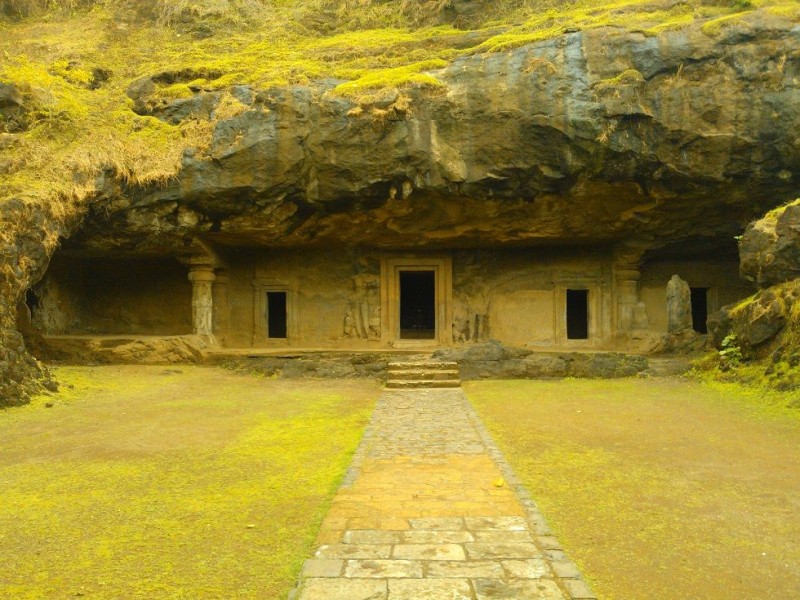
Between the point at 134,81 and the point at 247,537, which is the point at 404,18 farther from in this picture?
the point at 247,537

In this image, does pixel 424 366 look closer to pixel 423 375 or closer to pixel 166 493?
pixel 423 375

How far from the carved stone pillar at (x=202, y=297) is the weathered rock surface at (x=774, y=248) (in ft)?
40.2

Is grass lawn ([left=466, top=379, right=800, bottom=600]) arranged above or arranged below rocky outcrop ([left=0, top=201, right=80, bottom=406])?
below

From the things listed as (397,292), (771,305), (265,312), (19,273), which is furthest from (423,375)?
(19,273)

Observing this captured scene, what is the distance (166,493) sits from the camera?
4707 millimetres

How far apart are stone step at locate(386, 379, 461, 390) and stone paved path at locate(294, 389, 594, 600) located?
5.30m

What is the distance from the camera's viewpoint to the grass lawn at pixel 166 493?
3.31 metres

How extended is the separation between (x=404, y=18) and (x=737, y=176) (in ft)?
32.9

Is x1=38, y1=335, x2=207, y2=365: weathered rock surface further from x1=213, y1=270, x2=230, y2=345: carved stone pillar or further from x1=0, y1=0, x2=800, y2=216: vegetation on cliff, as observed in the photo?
x1=0, y1=0, x2=800, y2=216: vegetation on cliff

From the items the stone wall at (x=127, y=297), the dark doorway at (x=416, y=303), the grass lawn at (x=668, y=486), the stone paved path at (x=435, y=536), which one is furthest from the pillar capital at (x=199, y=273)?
the stone paved path at (x=435, y=536)

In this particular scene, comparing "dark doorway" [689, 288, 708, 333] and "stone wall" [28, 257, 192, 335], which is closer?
"stone wall" [28, 257, 192, 335]

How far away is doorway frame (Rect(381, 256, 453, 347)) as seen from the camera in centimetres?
1670

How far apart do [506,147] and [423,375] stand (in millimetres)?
5172

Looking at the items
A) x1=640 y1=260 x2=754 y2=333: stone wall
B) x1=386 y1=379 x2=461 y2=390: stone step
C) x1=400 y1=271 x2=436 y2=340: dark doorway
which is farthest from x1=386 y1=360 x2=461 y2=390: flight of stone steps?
x1=400 y1=271 x2=436 y2=340: dark doorway
